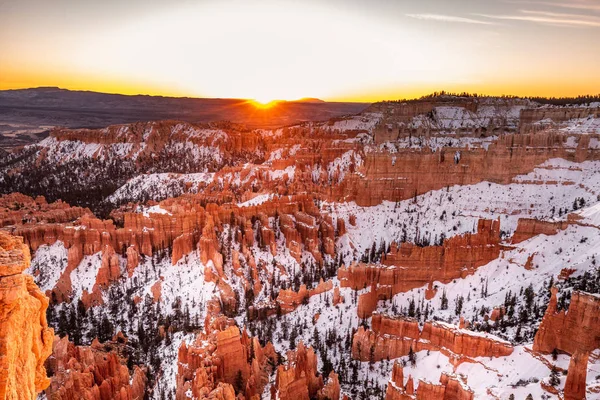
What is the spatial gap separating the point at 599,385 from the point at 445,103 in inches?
3324

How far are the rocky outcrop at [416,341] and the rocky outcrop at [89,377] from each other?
14.4 meters

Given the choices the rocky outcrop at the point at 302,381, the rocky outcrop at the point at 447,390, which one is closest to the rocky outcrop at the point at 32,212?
the rocky outcrop at the point at 302,381

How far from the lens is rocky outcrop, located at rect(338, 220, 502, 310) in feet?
115

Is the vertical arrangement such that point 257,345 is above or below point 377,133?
below

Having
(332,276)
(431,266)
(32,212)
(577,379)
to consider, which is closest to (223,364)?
(577,379)

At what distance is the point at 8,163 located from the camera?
10894cm

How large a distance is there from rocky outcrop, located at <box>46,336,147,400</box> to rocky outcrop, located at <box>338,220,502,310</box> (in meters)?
19.5

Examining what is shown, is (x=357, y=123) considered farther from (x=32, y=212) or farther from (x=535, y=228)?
(x=32, y=212)

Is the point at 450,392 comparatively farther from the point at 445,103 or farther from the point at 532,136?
the point at 445,103

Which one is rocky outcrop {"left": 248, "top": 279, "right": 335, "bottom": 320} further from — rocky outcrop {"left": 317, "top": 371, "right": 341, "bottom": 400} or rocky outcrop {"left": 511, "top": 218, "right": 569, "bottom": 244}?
rocky outcrop {"left": 511, "top": 218, "right": 569, "bottom": 244}

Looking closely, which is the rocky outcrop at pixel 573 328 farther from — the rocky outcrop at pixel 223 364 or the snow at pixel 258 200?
the snow at pixel 258 200

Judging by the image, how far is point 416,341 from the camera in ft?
85.6

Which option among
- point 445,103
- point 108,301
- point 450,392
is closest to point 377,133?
point 445,103

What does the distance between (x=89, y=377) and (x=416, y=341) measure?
19.4m
